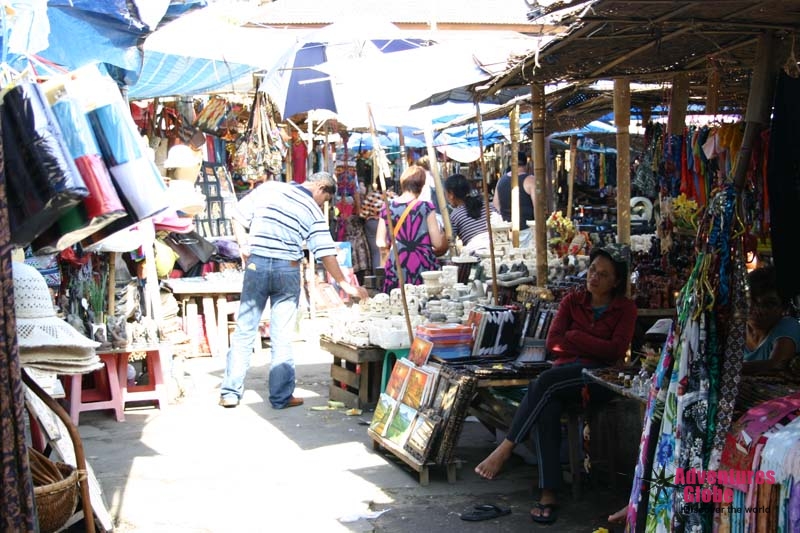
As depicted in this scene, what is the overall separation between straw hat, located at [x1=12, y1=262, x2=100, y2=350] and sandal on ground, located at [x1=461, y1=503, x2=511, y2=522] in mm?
2232

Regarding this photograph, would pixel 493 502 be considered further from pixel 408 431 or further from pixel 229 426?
pixel 229 426

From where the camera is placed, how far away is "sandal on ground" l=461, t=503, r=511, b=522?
5.27m

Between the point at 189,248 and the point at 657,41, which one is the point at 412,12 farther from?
the point at 657,41

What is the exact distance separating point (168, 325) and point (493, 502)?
478 centimetres

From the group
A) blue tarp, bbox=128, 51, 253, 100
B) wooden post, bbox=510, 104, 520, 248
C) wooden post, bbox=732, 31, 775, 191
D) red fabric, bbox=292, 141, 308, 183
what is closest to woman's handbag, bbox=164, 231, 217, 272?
blue tarp, bbox=128, 51, 253, 100

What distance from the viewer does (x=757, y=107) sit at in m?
4.11

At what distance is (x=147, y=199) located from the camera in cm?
364

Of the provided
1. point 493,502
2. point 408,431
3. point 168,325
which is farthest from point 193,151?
point 493,502

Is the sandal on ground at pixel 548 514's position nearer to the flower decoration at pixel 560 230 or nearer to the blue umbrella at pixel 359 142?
the flower decoration at pixel 560 230

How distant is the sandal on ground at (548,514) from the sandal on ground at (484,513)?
8.0 inches

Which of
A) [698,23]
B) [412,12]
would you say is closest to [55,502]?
[698,23]

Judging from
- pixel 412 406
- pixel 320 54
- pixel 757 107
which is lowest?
pixel 412 406

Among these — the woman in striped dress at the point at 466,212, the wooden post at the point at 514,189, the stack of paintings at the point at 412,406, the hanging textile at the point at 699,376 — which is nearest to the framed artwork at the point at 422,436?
the stack of paintings at the point at 412,406

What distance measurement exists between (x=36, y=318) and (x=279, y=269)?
3.67m
